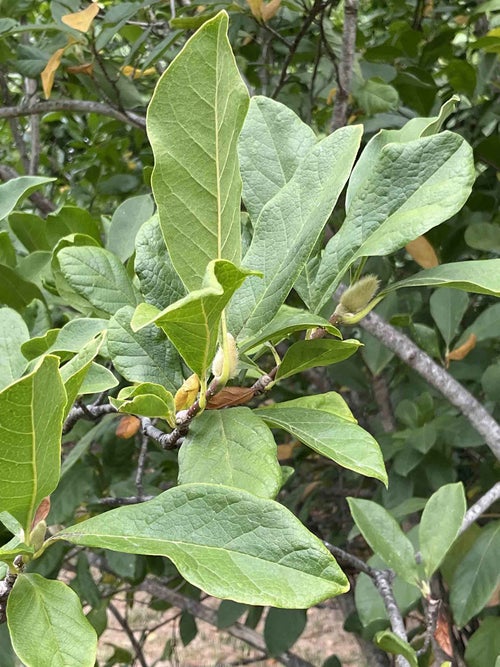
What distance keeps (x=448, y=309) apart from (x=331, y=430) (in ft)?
2.65

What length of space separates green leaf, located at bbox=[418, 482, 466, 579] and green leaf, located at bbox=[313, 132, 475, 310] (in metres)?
0.38

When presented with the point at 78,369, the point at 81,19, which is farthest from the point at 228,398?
the point at 81,19

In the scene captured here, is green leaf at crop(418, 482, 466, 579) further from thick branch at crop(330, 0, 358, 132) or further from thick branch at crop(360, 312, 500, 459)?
thick branch at crop(330, 0, 358, 132)

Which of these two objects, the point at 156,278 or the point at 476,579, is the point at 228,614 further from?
the point at 156,278

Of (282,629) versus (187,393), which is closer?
(187,393)

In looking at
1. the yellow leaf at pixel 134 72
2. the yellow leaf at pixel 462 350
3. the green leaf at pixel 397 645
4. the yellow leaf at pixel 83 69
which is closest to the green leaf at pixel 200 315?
the green leaf at pixel 397 645

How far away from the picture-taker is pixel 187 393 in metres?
0.59

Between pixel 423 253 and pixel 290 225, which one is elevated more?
pixel 290 225

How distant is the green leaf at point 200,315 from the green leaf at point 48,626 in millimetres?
184

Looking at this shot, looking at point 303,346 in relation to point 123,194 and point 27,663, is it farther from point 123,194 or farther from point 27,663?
point 123,194

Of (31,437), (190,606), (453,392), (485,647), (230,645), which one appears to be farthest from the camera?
(230,645)

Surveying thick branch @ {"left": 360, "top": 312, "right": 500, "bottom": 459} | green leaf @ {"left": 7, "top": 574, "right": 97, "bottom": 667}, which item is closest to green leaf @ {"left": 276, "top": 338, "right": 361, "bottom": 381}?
green leaf @ {"left": 7, "top": 574, "right": 97, "bottom": 667}

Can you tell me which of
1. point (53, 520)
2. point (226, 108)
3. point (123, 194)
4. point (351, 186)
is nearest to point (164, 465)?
point (53, 520)

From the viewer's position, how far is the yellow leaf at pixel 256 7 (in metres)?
1.32
